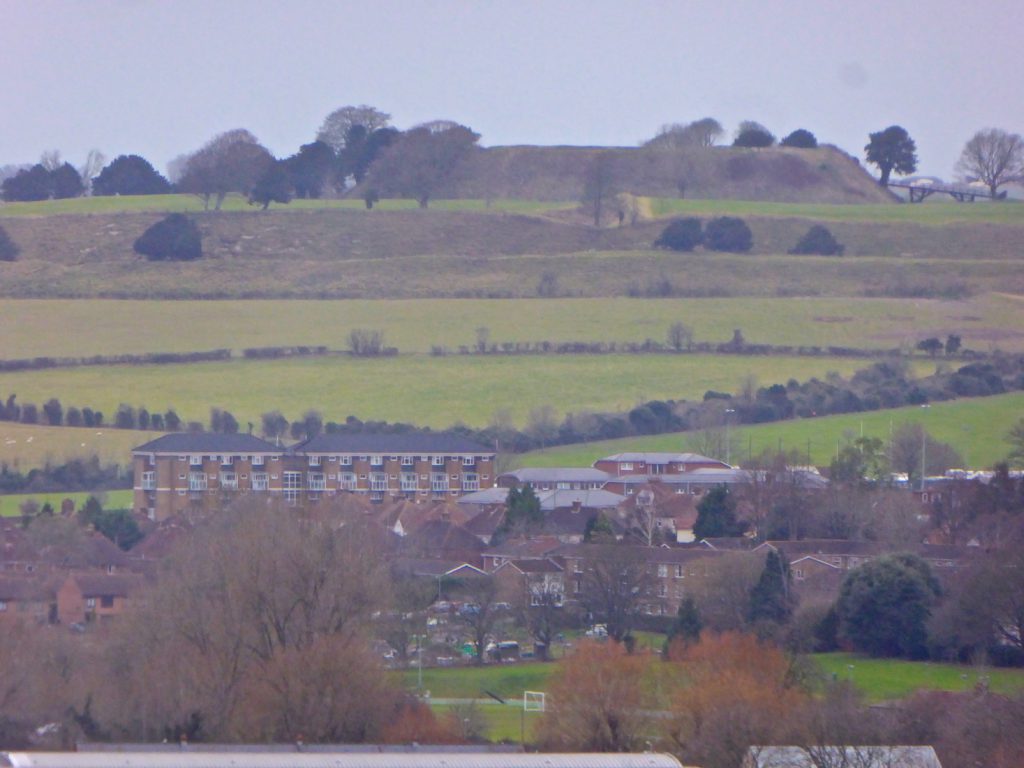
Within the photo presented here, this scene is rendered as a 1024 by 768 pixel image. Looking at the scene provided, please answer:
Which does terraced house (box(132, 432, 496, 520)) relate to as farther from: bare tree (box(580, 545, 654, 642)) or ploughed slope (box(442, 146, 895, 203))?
ploughed slope (box(442, 146, 895, 203))

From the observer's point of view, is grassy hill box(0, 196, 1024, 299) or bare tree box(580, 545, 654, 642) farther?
grassy hill box(0, 196, 1024, 299)

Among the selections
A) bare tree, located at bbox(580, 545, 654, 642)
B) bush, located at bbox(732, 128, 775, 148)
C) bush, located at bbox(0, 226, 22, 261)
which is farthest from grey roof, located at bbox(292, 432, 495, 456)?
bush, located at bbox(732, 128, 775, 148)

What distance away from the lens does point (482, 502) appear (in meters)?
43.9

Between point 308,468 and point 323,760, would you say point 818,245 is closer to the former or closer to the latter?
point 308,468

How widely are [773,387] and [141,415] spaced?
16.3 meters

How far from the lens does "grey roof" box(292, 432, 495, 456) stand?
45938 millimetres

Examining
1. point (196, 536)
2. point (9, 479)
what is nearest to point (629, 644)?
point (196, 536)

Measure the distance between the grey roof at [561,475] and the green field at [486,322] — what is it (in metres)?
14.6

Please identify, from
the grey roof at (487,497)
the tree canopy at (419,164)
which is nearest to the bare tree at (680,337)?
the grey roof at (487,497)

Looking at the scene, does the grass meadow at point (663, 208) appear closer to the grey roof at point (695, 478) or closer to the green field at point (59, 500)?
the grey roof at point (695, 478)

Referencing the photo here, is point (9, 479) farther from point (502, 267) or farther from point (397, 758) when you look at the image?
point (502, 267)

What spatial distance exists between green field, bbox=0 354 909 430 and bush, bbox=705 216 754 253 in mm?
20745

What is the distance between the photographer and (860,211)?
87750 mm

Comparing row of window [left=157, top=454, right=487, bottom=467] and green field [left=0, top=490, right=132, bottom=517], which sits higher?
row of window [left=157, top=454, right=487, bottom=467]
